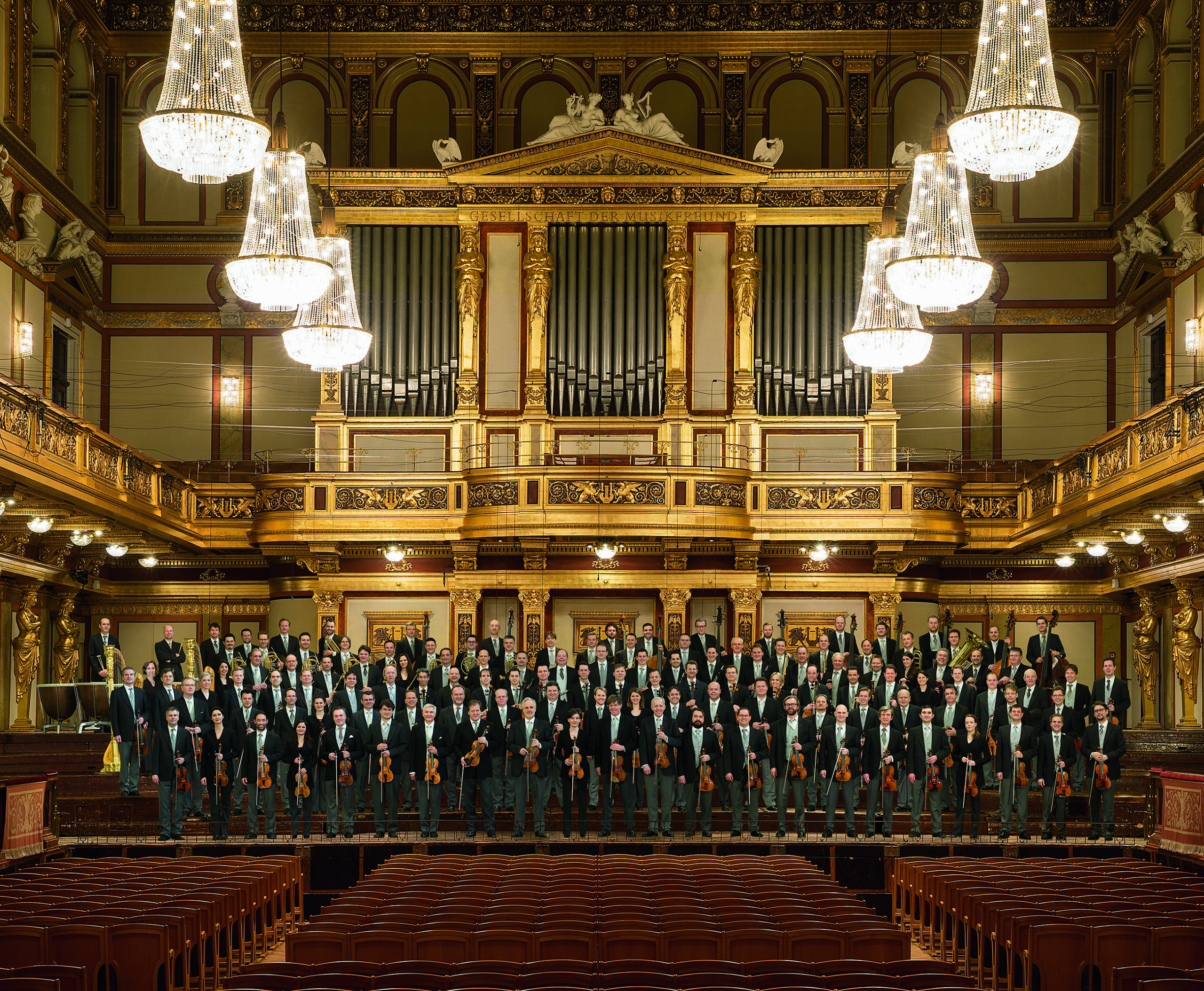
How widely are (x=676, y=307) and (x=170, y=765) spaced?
25.4 ft

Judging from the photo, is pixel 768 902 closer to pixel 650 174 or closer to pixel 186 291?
pixel 650 174

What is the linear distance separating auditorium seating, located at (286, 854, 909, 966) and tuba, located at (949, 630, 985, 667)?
578cm

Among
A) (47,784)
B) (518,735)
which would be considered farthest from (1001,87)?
(47,784)

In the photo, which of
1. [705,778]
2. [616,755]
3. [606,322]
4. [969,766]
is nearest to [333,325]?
[616,755]

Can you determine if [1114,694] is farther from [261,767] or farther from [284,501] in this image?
[284,501]

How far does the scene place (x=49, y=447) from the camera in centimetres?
1159

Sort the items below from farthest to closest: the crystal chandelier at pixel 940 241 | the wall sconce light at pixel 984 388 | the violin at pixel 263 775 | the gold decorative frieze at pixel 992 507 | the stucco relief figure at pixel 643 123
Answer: the wall sconce light at pixel 984 388
the stucco relief figure at pixel 643 123
the gold decorative frieze at pixel 992 507
the violin at pixel 263 775
the crystal chandelier at pixel 940 241

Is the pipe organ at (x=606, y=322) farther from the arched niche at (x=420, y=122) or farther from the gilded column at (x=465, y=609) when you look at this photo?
the arched niche at (x=420, y=122)

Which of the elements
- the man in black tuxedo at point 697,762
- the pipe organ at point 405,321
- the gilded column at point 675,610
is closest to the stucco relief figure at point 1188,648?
the gilded column at point 675,610

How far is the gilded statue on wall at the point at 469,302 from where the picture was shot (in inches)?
618

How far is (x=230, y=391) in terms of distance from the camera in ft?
57.7

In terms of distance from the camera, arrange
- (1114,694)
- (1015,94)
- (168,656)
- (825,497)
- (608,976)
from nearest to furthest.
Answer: (608,976) → (1015,94) → (1114,694) → (168,656) → (825,497)

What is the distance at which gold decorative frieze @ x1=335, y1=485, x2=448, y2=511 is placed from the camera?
49.3 ft

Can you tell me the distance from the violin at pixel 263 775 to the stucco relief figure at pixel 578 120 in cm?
835
